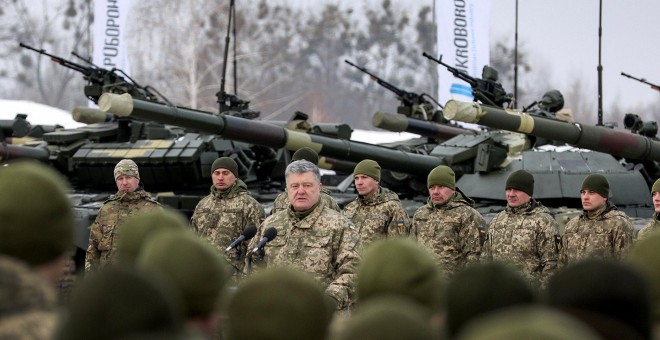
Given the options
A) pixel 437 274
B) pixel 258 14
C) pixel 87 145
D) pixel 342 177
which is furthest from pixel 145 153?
pixel 258 14

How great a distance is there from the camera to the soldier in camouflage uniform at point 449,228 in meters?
10.4

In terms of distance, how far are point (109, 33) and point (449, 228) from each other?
1456 cm

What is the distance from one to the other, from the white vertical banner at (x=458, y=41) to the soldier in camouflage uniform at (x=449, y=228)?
1145 centimetres

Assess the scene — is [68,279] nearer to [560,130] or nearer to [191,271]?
[560,130]

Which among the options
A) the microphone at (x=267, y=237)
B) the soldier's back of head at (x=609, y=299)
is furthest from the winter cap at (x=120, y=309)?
the microphone at (x=267, y=237)

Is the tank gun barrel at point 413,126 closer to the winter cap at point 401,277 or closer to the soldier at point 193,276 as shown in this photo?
the winter cap at point 401,277

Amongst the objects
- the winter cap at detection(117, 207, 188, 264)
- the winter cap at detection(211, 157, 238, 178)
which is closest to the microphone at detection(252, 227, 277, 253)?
the winter cap at detection(117, 207, 188, 264)

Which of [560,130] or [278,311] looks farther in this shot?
[560,130]

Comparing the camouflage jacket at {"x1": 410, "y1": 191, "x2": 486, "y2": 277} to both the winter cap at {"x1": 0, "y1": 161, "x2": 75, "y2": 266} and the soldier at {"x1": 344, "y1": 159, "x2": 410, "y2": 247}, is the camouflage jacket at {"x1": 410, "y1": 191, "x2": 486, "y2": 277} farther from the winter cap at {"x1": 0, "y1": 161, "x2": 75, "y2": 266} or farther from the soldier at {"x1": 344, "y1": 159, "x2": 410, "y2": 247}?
the winter cap at {"x1": 0, "y1": 161, "x2": 75, "y2": 266}

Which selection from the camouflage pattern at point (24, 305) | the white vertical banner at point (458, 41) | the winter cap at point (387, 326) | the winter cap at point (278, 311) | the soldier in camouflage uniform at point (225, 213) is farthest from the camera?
the white vertical banner at point (458, 41)

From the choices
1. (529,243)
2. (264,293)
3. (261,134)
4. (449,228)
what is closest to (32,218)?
(264,293)

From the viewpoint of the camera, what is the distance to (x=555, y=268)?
9992 mm

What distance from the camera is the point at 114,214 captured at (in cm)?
1070

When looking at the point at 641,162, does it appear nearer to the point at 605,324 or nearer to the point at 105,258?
the point at 105,258
